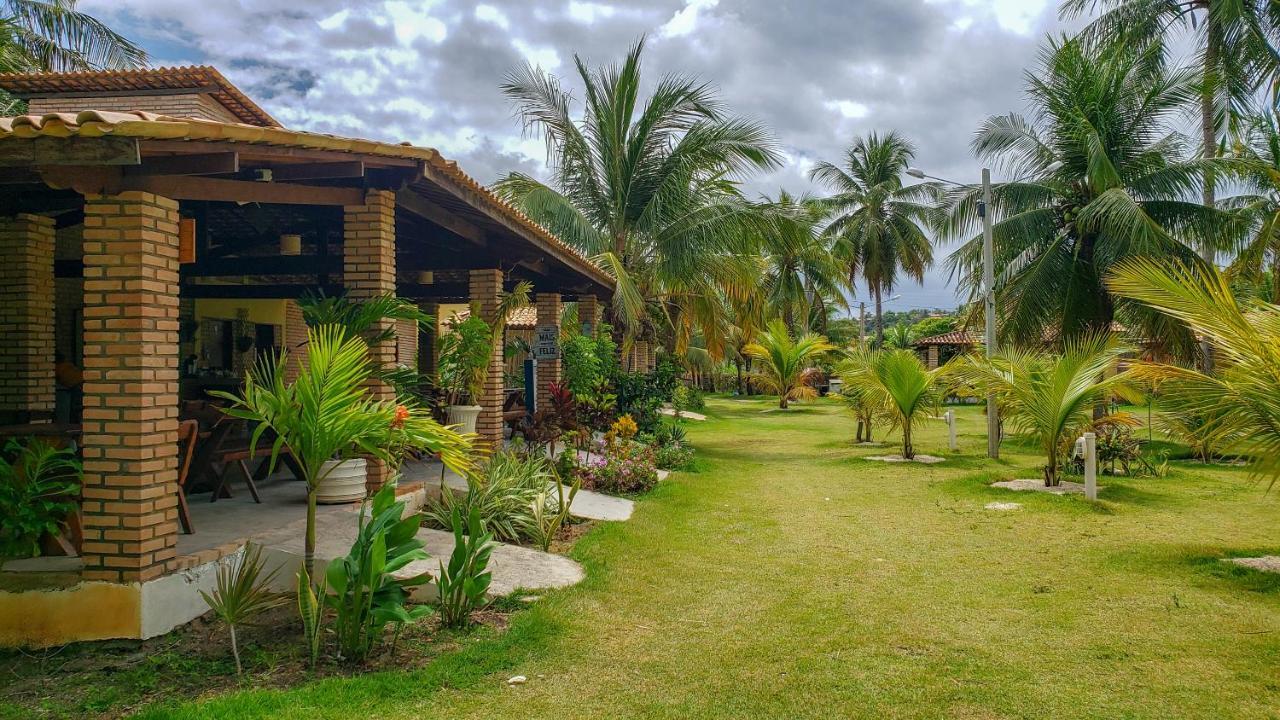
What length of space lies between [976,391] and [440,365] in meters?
8.15

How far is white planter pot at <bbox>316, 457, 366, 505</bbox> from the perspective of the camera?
6820 mm

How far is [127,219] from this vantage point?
470 cm

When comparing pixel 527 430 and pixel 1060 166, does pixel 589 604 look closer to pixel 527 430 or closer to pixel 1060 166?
pixel 527 430

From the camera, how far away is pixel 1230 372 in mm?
6074

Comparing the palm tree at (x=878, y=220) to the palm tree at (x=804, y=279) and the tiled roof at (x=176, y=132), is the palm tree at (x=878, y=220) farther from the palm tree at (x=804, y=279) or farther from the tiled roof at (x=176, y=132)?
the tiled roof at (x=176, y=132)

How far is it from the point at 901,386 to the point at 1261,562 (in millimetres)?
7884

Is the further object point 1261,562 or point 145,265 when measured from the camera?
point 1261,562

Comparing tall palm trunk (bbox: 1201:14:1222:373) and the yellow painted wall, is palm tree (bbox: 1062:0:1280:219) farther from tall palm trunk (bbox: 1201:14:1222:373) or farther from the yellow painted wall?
the yellow painted wall

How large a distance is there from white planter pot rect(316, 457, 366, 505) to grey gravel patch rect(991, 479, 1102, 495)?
26.9 ft

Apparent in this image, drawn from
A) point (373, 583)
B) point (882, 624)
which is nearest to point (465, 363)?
point (373, 583)

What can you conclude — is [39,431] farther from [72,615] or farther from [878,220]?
[878,220]

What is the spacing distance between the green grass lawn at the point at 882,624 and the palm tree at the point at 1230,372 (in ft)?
3.58

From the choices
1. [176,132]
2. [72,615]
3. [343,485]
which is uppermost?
[176,132]

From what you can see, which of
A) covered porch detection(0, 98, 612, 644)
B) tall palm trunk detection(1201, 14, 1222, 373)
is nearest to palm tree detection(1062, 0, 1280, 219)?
tall palm trunk detection(1201, 14, 1222, 373)
